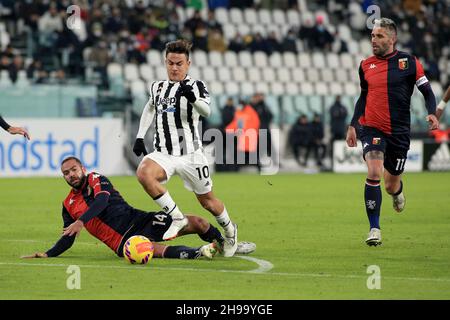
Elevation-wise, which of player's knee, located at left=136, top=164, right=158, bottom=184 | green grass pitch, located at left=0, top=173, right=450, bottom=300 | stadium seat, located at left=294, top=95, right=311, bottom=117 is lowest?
green grass pitch, located at left=0, top=173, right=450, bottom=300

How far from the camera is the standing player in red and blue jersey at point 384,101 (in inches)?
474

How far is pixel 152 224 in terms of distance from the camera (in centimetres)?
1069

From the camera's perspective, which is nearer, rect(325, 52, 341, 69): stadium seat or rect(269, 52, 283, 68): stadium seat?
rect(269, 52, 283, 68): stadium seat

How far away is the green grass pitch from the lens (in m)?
8.48

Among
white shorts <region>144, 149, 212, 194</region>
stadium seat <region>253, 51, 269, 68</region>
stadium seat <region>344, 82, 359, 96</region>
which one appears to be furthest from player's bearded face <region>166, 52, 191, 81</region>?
stadium seat <region>344, 82, 359, 96</region>

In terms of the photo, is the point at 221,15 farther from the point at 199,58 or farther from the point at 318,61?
the point at 318,61

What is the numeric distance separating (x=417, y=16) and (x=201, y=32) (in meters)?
8.65

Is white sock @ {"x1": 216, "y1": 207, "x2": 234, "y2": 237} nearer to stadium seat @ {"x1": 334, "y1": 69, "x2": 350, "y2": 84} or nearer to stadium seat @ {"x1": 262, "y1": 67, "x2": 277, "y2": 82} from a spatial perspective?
stadium seat @ {"x1": 262, "y1": 67, "x2": 277, "y2": 82}

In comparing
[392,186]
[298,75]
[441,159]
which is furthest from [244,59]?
[392,186]

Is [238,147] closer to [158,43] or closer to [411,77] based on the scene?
[158,43]

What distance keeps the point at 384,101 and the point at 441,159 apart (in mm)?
17406

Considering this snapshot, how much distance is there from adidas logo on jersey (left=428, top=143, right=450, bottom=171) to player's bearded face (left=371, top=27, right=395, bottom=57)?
17.2 metres

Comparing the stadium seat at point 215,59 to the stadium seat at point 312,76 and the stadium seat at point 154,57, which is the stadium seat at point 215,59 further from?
the stadium seat at point 312,76

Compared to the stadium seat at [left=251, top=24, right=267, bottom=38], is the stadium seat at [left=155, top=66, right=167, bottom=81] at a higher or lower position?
lower
